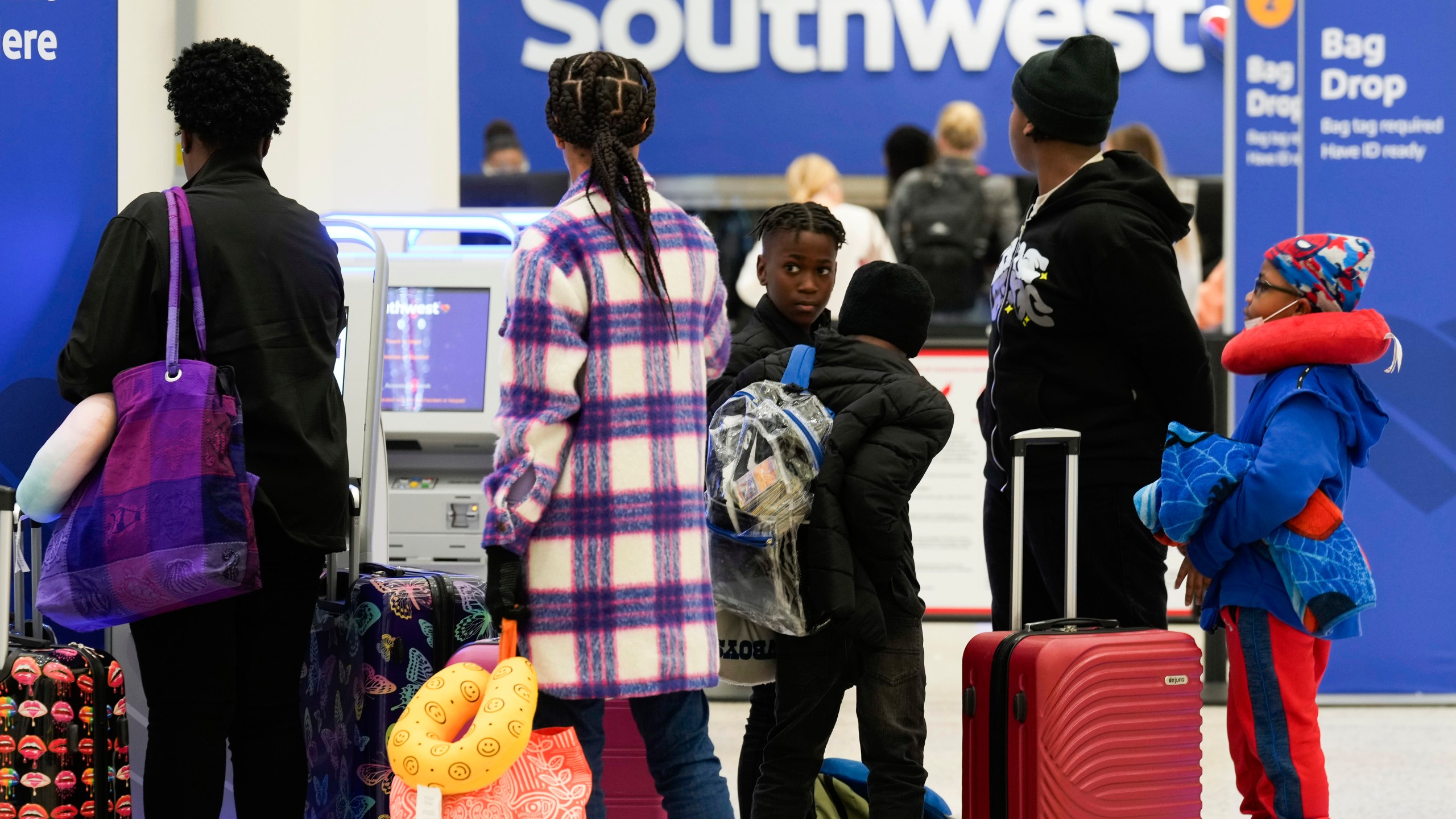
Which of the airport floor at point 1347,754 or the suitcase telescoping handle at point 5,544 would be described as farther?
the airport floor at point 1347,754

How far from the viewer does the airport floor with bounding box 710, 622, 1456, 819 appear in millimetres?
3660

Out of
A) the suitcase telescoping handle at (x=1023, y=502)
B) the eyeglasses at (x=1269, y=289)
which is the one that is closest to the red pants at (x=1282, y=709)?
the suitcase telescoping handle at (x=1023, y=502)

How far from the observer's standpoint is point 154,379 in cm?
230

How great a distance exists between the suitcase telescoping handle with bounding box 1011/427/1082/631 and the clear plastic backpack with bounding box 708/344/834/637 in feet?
1.29

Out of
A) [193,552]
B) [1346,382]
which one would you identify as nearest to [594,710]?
[193,552]

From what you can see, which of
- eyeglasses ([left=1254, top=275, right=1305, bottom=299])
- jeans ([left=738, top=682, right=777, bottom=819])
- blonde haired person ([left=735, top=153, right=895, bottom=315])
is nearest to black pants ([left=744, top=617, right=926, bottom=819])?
A: jeans ([left=738, top=682, right=777, bottom=819])

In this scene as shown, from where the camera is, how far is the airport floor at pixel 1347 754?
3.66m

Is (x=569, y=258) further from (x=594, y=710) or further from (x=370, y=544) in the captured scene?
(x=370, y=544)

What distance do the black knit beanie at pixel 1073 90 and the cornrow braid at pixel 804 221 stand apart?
1.48 feet

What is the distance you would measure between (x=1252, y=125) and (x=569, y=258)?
130 inches

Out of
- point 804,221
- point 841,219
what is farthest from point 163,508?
point 841,219

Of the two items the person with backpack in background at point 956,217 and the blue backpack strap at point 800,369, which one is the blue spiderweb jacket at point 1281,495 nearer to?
the blue backpack strap at point 800,369

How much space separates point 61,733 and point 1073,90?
215cm

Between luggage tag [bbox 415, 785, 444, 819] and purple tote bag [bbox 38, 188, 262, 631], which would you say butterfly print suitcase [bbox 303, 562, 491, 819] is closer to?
purple tote bag [bbox 38, 188, 262, 631]
